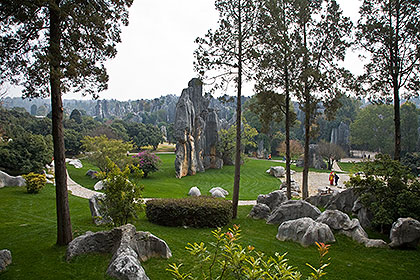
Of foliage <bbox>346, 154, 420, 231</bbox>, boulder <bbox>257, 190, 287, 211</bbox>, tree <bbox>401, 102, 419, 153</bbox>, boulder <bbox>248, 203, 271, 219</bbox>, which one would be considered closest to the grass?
boulder <bbox>248, 203, 271, 219</bbox>

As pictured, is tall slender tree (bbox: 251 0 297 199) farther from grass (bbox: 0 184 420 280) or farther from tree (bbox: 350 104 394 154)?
tree (bbox: 350 104 394 154)

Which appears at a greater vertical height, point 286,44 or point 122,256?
point 286,44

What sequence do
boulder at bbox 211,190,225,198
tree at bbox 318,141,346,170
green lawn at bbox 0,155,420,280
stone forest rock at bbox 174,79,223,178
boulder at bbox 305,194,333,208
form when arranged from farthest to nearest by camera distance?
tree at bbox 318,141,346,170
stone forest rock at bbox 174,79,223,178
boulder at bbox 211,190,225,198
boulder at bbox 305,194,333,208
green lawn at bbox 0,155,420,280

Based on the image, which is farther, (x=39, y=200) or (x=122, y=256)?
(x=39, y=200)

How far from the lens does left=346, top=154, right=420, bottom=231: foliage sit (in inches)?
358

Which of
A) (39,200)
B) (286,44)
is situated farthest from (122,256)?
(39,200)

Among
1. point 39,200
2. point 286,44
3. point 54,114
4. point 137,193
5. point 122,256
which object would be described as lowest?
point 39,200

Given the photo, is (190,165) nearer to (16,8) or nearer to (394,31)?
(394,31)

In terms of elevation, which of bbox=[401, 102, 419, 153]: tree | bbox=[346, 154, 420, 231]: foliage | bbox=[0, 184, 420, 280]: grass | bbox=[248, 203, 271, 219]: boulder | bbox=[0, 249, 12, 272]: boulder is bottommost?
bbox=[248, 203, 271, 219]: boulder

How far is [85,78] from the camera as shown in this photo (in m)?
7.76

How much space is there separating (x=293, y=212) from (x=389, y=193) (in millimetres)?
3559

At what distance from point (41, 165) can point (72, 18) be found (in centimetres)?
1733

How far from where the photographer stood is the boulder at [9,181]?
709 inches

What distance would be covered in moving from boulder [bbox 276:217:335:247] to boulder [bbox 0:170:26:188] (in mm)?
17241
